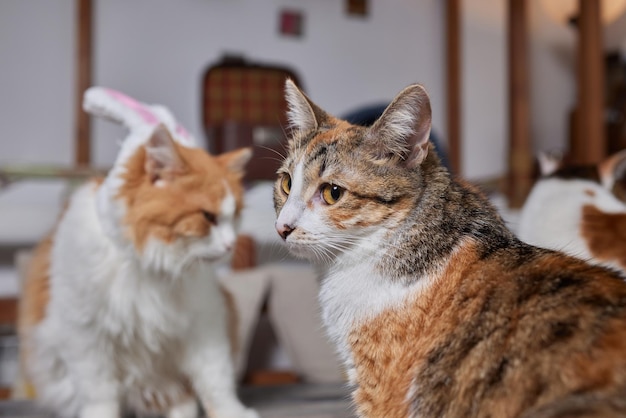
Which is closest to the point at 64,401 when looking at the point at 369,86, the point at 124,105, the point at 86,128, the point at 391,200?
the point at 124,105

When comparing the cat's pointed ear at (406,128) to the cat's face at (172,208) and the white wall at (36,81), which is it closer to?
the cat's face at (172,208)

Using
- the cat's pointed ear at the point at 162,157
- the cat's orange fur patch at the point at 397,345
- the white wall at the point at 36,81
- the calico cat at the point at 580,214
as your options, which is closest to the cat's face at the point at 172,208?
the cat's pointed ear at the point at 162,157

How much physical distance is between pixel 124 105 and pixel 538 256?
0.94 meters

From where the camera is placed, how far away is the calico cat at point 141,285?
1.16m

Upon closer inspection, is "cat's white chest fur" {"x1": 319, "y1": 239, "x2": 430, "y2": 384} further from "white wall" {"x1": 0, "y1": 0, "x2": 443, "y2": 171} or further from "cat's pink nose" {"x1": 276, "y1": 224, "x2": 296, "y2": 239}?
"white wall" {"x1": 0, "y1": 0, "x2": 443, "y2": 171}

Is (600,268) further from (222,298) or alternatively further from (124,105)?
(124,105)

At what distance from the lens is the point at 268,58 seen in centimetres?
Answer: 286

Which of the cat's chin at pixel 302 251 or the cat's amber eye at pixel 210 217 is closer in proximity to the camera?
the cat's chin at pixel 302 251

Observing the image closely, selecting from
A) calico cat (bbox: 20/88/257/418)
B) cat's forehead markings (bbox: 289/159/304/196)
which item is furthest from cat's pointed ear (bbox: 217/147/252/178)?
cat's forehead markings (bbox: 289/159/304/196)

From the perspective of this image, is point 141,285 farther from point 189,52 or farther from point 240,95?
point 189,52

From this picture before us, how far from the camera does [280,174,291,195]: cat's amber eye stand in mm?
939

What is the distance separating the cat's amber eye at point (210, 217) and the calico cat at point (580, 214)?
0.65m

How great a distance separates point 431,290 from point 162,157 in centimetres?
64

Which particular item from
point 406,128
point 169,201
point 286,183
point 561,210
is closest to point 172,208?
point 169,201
